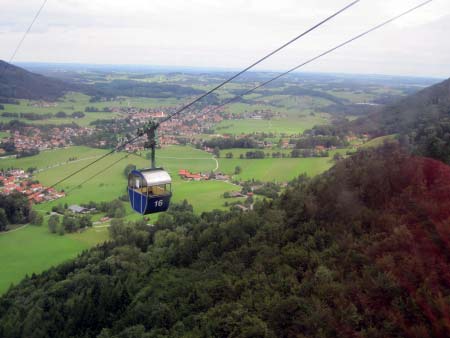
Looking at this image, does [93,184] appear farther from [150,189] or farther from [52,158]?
[150,189]

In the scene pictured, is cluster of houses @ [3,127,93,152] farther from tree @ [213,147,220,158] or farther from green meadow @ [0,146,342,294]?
tree @ [213,147,220,158]

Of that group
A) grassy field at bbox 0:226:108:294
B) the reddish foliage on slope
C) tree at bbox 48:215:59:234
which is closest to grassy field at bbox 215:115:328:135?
tree at bbox 48:215:59:234

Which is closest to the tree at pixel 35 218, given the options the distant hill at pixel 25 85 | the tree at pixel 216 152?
the tree at pixel 216 152

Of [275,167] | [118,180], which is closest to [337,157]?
[275,167]

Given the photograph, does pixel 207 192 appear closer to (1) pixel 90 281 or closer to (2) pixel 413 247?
(1) pixel 90 281

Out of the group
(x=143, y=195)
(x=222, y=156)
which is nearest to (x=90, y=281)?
(x=143, y=195)
